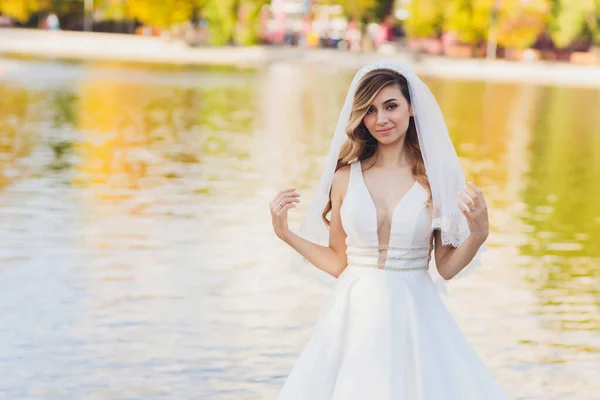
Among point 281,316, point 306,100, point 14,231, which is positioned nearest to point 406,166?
point 281,316

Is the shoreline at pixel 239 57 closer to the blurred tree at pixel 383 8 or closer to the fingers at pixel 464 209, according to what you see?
the blurred tree at pixel 383 8

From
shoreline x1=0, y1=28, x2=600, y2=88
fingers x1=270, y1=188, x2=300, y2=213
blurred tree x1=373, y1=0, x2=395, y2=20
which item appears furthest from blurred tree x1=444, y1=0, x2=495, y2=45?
fingers x1=270, y1=188, x2=300, y2=213

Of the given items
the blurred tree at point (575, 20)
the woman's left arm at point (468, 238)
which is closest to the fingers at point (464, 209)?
the woman's left arm at point (468, 238)

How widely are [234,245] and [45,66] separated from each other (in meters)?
41.3

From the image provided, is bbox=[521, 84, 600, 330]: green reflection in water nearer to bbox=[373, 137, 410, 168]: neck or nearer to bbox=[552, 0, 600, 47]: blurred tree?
bbox=[373, 137, 410, 168]: neck

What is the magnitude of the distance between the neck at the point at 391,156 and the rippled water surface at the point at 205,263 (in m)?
2.49

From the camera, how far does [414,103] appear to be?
421 cm

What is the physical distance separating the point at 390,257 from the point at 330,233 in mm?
338

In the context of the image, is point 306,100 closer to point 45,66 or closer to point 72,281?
point 45,66

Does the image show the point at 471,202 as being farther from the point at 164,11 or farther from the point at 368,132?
the point at 164,11

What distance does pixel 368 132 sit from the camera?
4281 millimetres

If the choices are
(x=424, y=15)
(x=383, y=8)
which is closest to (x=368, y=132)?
(x=424, y=15)

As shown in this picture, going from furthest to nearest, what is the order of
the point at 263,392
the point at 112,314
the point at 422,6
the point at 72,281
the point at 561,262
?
the point at 422,6
the point at 561,262
the point at 72,281
the point at 112,314
the point at 263,392

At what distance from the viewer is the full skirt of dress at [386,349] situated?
401 cm
